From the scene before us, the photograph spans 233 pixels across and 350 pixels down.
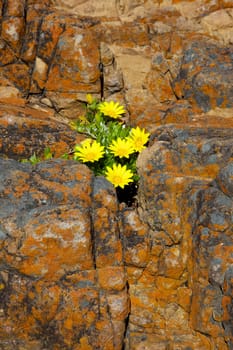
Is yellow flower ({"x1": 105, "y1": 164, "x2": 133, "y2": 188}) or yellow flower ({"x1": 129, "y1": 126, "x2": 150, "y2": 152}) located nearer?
yellow flower ({"x1": 105, "y1": 164, "x2": 133, "y2": 188})

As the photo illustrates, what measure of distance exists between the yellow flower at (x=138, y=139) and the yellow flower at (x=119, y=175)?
1.43 feet

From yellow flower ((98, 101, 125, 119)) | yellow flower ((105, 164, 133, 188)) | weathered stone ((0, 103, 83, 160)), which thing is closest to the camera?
yellow flower ((105, 164, 133, 188))

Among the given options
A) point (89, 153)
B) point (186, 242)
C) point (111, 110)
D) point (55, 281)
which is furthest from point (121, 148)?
point (55, 281)

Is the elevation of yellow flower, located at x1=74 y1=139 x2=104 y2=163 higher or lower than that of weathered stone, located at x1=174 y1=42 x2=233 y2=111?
lower

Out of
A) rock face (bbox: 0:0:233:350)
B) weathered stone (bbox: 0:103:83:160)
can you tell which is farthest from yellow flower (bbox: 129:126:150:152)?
weathered stone (bbox: 0:103:83:160)

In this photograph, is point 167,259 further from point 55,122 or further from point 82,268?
point 55,122

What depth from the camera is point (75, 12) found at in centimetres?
874

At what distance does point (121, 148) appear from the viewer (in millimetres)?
5766

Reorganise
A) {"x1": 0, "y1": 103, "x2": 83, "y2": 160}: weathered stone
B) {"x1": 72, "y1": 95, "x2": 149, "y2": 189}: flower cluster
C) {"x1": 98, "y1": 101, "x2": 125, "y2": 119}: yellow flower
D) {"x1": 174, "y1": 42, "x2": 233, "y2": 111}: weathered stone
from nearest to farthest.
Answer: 1. {"x1": 72, "y1": 95, "x2": 149, "y2": 189}: flower cluster
2. {"x1": 0, "y1": 103, "x2": 83, "y2": 160}: weathered stone
3. {"x1": 174, "y1": 42, "x2": 233, "y2": 111}: weathered stone
4. {"x1": 98, "y1": 101, "x2": 125, "y2": 119}: yellow flower

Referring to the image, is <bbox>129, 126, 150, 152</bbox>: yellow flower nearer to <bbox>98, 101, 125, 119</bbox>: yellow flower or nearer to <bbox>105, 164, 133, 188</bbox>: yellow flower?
<bbox>105, 164, 133, 188</bbox>: yellow flower

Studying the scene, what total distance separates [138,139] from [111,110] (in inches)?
40.4

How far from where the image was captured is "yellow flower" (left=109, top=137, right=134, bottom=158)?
571 centimetres

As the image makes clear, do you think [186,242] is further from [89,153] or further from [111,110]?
[111,110]

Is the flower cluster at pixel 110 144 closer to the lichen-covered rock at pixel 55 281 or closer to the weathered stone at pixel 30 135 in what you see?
the weathered stone at pixel 30 135
